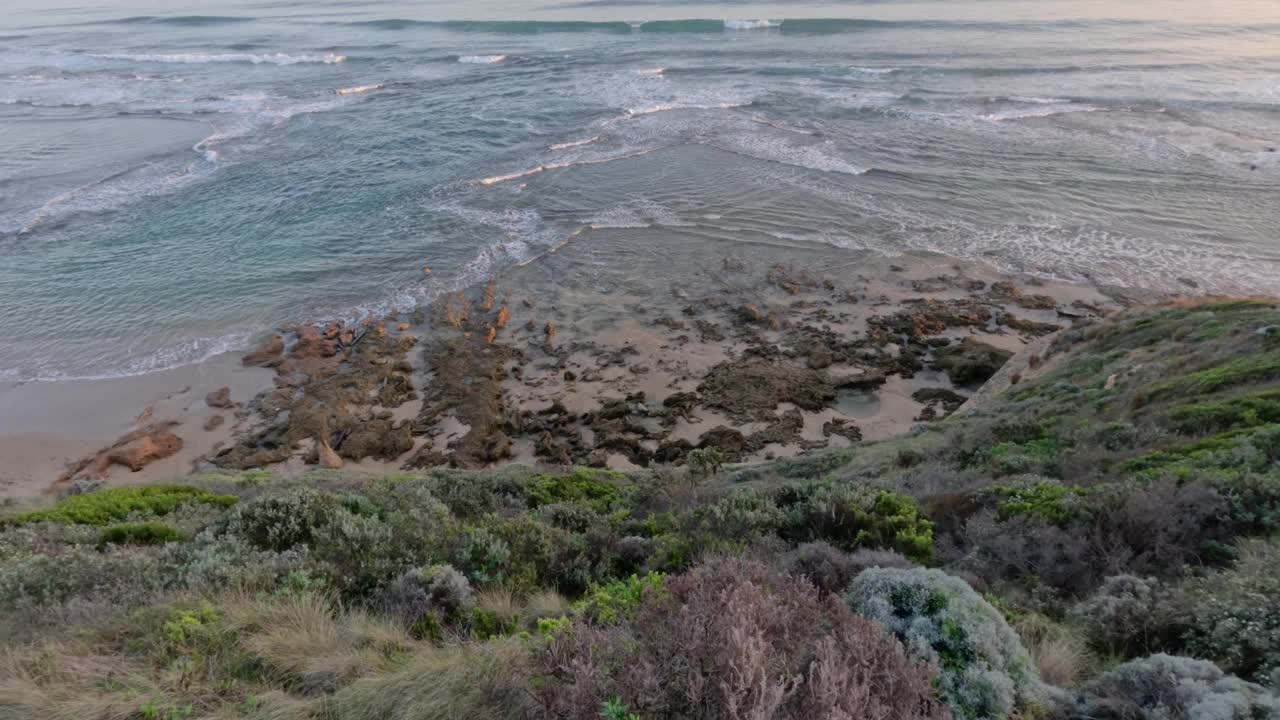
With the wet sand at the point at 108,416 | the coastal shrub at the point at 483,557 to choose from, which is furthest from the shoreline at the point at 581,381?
the coastal shrub at the point at 483,557

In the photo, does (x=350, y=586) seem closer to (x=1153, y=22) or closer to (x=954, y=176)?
(x=954, y=176)

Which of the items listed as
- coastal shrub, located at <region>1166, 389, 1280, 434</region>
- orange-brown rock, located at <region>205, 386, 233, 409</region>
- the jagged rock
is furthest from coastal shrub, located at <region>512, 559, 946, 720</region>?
orange-brown rock, located at <region>205, 386, 233, 409</region>

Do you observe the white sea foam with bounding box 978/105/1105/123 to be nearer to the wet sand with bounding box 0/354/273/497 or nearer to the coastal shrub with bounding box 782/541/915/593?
the wet sand with bounding box 0/354/273/497

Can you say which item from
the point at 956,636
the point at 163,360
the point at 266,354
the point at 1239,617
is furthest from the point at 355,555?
the point at 163,360

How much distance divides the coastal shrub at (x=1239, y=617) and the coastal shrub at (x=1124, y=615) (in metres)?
0.17

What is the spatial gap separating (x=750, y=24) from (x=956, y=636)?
6570cm

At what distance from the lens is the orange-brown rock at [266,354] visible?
17312mm

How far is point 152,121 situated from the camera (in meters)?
36.2

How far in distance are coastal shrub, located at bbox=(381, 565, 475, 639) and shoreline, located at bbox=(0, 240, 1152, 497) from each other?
8.68 metres

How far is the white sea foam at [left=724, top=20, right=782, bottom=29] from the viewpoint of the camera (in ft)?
199

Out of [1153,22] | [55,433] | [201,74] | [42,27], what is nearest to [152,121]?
[201,74]

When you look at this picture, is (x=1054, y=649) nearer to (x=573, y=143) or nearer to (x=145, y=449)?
(x=145, y=449)

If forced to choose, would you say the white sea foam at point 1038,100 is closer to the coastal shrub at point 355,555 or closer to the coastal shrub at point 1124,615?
the coastal shrub at point 1124,615

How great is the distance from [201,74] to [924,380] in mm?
52650
